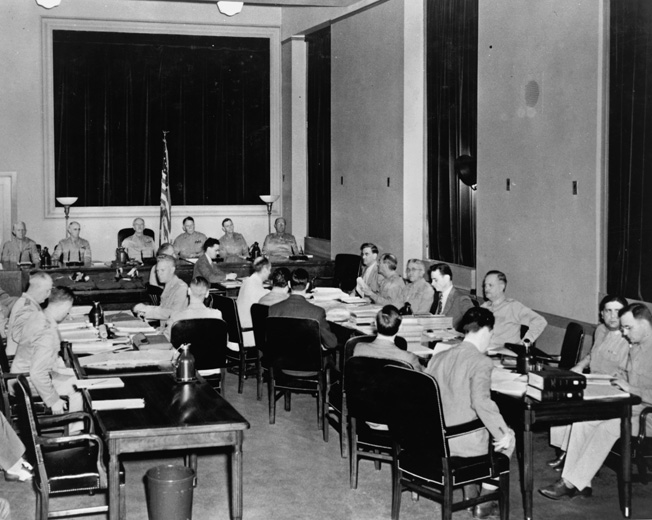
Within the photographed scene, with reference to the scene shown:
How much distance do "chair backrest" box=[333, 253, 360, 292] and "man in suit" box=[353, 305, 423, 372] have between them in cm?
572

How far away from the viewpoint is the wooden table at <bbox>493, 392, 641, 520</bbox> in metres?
4.53

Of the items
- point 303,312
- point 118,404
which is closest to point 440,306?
point 303,312

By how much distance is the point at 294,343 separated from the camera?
6375 millimetres

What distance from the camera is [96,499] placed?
5176 millimetres

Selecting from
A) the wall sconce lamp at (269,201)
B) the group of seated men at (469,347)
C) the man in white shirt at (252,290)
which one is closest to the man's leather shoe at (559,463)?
the group of seated men at (469,347)

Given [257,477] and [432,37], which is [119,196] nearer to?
[432,37]

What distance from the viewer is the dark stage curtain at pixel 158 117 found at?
46.3 feet

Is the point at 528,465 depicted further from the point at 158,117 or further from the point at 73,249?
the point at 158,117

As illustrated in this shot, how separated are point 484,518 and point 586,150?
3.40 m

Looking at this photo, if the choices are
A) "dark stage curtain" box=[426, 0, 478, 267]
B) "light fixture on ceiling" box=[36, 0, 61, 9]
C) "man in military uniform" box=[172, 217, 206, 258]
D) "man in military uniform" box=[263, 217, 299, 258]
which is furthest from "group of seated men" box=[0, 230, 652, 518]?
"light fixture on ceiling" box=[36, 0, 61, 9]

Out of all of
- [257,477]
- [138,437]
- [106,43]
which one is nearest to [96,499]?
[257,477]

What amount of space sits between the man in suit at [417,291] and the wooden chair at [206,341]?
7.02 feet

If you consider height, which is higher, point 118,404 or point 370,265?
point 370,265

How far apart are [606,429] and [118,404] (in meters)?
2.72
